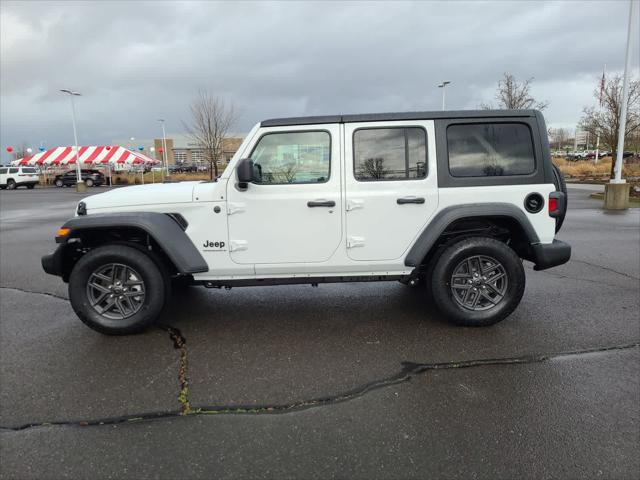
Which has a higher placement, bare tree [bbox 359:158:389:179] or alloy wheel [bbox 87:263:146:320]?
bare tree [bbox 359:158:389:179]

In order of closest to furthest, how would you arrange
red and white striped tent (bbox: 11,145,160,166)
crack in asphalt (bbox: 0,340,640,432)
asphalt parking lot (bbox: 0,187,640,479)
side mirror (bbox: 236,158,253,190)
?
asphalt parking lot (bbox: 0,187,640,479), crack in asphalt (bbox: 0,340,640,432), side mirror (bbox: 236,158,253,190), red and white striped tent (bbox: 11,145,160,166)

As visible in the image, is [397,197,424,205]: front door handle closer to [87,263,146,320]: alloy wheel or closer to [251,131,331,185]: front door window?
[251,131,331,185]: front door window

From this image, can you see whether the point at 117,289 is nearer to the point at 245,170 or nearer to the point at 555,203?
the point at 245,170

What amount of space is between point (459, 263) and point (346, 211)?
118 centimetres

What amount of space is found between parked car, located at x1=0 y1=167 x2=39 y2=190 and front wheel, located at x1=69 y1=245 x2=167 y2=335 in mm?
40251

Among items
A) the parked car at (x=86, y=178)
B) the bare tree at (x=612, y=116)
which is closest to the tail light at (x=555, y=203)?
the bare tree at (x=612, y=116)

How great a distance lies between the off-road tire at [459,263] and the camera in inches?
160

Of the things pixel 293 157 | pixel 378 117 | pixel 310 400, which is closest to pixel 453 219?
pixel 378 117

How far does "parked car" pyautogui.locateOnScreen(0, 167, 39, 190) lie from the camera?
120 ft

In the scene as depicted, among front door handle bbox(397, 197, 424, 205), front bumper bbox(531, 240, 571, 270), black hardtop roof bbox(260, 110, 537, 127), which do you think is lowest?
front bumper bbox(531, 240, 571, 270)

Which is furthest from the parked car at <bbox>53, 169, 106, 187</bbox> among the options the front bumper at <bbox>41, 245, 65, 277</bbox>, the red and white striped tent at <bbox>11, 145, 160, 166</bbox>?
the front bumper at <bbox>41, 245, 65, 277</bbox>

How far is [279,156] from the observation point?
13.4 ft

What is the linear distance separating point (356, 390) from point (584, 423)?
4.67ft

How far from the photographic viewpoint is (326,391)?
10.0ft
